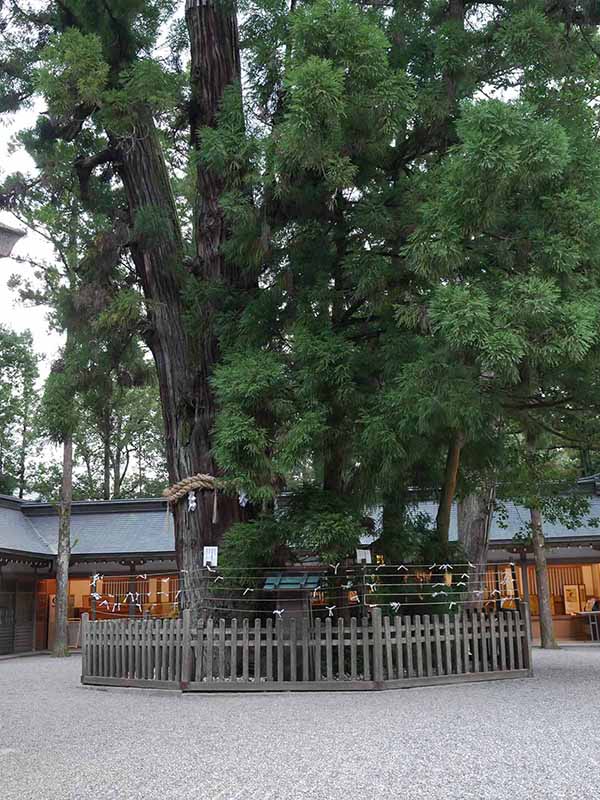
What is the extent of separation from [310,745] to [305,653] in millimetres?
3218

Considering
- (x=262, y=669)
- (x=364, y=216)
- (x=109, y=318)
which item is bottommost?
(x=262, y=669)

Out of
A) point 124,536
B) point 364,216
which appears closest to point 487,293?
point 364,216

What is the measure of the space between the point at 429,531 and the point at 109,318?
4.73m

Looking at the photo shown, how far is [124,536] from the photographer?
19219 mm

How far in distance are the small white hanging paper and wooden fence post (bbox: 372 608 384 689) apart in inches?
74.1

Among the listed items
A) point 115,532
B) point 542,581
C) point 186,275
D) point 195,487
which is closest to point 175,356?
point 186,275

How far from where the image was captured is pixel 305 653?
782 centimetres

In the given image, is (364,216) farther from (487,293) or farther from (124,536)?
(124,536)

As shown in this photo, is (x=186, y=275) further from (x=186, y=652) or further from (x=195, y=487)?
(x=186, y=652)

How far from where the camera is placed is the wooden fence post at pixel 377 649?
301 inches

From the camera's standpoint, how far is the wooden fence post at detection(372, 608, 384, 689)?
7639 millimetres

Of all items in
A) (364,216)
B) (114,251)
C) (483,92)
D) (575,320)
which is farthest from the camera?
(114,251)

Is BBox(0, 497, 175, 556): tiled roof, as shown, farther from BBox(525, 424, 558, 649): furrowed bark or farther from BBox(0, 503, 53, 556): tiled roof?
BBox(525, 424, 558, 649): furrowed bark

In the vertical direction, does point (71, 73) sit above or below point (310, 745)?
above
